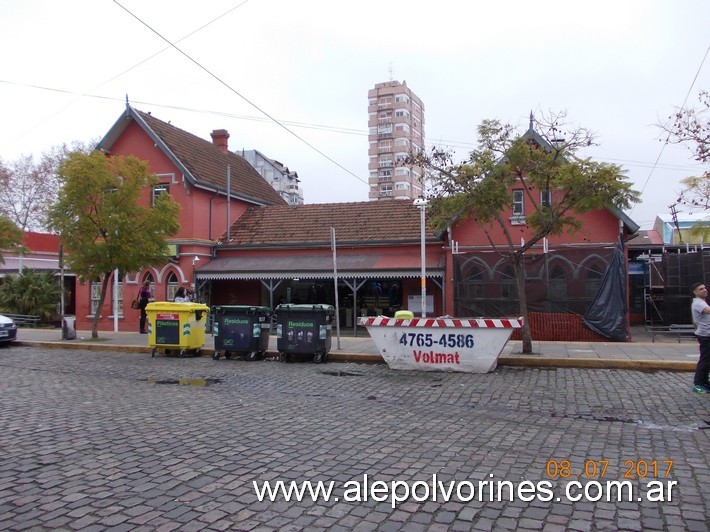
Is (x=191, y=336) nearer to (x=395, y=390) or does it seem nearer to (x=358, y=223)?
(x=395, y=390)

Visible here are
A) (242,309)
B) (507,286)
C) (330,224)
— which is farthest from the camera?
(330,224)

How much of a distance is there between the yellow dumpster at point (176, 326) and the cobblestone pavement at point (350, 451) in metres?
4.04

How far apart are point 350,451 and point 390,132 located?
89.8 meters

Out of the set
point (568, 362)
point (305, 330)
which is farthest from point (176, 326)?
point (568, 362)

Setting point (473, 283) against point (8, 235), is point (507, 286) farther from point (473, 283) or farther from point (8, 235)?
point (8, 235)

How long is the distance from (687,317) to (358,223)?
39.6 feet

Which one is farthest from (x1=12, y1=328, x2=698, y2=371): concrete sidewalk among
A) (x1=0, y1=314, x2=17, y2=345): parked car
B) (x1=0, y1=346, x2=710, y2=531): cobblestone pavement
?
(x1=0, y1=346, x2=710, y2=531): cobblestone pavement

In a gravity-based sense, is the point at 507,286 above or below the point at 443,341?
above

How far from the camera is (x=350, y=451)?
18.5ft

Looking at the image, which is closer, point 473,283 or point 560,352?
point 560,352

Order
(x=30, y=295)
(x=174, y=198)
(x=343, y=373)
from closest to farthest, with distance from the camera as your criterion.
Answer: (x=343, y=373) → (x=174, y=198) → (x=30, y=295)

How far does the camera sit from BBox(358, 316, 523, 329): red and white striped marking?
1086cm

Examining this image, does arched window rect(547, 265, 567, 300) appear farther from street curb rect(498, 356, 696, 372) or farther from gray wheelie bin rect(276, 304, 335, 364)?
gray wheelie bin rect(276, 304, 335, 364)

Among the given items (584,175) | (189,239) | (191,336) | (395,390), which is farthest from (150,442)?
(189,239)
